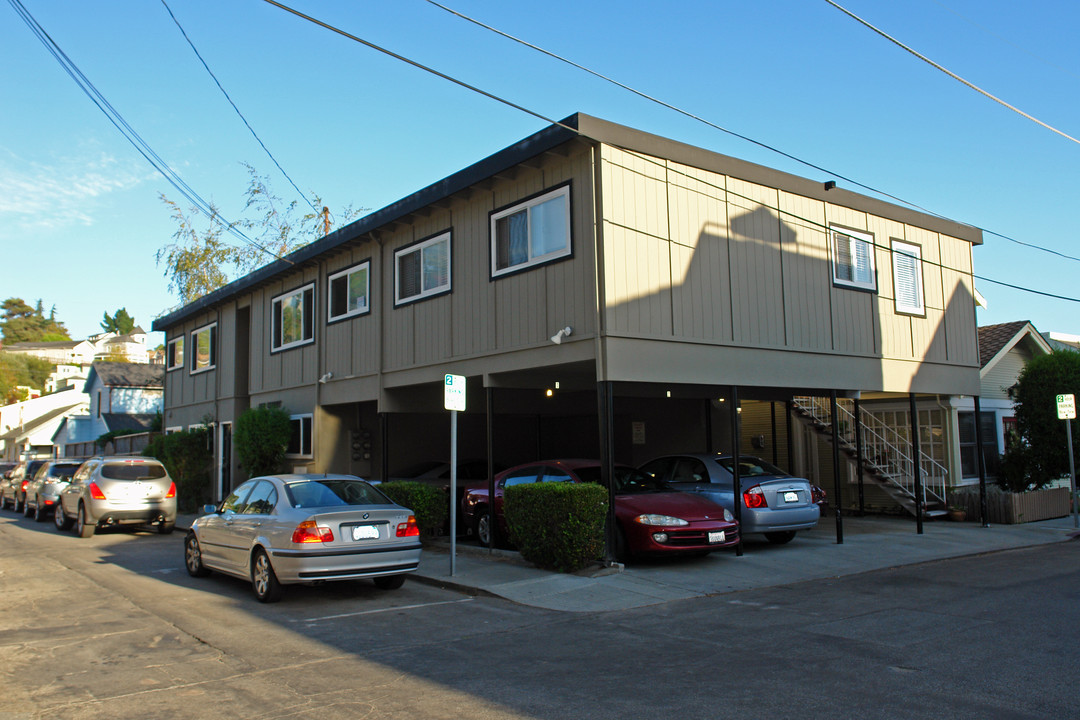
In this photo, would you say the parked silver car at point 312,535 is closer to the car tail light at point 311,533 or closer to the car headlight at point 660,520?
the car tail light at point 311,533

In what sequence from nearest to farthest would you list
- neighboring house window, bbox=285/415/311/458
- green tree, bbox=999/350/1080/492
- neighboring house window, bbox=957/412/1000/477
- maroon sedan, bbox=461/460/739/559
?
maroon sedan, bbox=461/460/739/559
green tree, bbox=999/350/1080/492
neighboring house window, bbox=285/415/311/458
neighboring house window, bbox=957/412/1000/477

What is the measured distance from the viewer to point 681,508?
11.2 m

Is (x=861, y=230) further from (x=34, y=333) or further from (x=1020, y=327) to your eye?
(x=34, y=333)

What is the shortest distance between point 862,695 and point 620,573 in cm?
540

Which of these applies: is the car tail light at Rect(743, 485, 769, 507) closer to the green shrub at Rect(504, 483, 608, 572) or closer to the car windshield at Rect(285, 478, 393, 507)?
the green shrub at Rect(504, 483, 608, 572)

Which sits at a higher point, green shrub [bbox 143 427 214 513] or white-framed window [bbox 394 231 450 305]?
white-framed window [bbox 394 231 450 305]

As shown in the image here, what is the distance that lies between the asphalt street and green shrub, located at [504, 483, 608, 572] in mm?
1487

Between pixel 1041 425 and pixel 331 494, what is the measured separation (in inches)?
616

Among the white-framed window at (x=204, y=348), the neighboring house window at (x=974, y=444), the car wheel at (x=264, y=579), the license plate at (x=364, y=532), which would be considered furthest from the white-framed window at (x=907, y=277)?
the white-framed window at (x=204, y=348)

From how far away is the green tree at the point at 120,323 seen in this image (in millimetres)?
162625

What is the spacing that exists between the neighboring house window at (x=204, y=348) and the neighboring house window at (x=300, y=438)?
5.92 meters

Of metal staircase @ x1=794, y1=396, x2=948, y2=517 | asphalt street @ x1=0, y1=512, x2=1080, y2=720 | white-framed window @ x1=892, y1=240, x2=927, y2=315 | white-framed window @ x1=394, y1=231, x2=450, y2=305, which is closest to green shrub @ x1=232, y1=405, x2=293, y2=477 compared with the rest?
white-framed window @ x1=394, y1=231, x2=450, y2=305

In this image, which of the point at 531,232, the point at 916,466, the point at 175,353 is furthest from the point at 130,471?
the point at 916,466

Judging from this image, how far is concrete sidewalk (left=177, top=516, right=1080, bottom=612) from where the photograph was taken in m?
9.52
